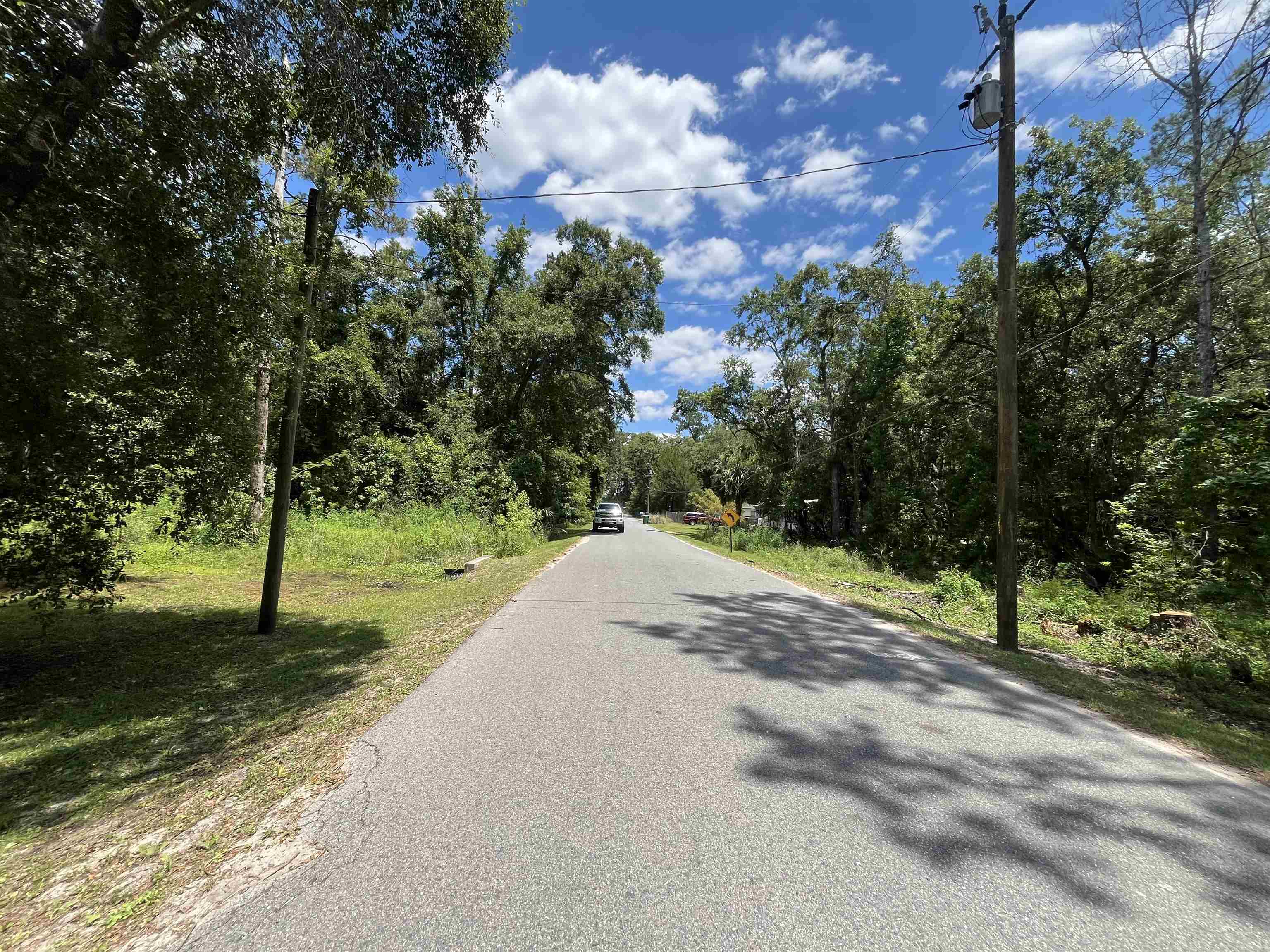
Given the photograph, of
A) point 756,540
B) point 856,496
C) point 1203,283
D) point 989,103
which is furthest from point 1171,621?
point 856,496

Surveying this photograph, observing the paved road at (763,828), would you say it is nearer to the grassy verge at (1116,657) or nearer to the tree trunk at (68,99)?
the grassy verge at (1116,657)

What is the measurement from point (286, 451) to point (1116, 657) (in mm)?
10497

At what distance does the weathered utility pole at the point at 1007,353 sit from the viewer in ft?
22.3

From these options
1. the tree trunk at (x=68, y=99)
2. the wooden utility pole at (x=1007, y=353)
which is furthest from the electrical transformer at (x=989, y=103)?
the tree trunk at (x=68, y=99)

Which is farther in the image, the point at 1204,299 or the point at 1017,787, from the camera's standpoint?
the point at 1204,299

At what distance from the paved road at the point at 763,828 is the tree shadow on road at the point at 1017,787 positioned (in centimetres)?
1

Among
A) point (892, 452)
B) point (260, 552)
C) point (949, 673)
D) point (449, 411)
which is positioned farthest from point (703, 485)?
point (949, 673)

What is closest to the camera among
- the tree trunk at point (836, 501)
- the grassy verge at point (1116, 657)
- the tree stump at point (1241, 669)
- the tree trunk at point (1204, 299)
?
the grassy verge at point (1116, 657)

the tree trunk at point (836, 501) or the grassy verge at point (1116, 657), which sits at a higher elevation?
the tree trunk at point (836, 501)

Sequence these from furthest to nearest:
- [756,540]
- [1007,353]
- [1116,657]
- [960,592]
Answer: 1. [756,540]
2. [960,592]
3. [1007,353]
4. [1116,657]

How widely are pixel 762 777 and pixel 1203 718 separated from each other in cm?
451

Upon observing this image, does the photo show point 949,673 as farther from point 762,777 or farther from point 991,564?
point 991,564

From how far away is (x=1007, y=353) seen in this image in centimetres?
714

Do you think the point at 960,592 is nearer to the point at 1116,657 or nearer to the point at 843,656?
the point at 1116,657
